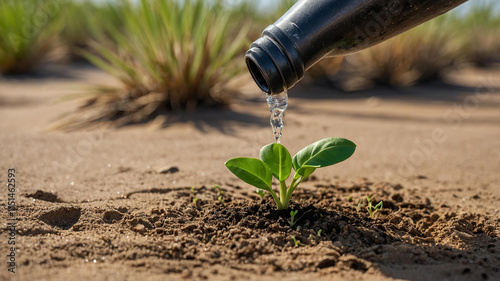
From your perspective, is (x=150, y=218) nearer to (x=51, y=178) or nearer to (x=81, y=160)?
(x=51, y=178)

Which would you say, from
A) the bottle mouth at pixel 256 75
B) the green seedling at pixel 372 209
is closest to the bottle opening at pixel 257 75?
the bottle mouth at pixel 256 75

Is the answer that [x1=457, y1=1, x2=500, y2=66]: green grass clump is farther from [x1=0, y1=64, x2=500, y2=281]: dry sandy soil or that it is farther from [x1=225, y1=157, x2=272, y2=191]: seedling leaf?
[x1=225, y1=157, x2=272, y2=191]: seedling leaf

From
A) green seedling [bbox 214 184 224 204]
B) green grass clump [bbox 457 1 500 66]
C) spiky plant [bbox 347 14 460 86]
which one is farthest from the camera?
green grass clump [bbox 457 1 500 66]

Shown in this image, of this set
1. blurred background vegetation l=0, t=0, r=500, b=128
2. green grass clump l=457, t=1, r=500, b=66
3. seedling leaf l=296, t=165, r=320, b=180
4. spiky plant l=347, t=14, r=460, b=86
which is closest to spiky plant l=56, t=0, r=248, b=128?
blurred background vegetation l=0, t=0, r=500, b=128

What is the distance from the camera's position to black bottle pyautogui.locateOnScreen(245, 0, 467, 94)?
1.39 metres

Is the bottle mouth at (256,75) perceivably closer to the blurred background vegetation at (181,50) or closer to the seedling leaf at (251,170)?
the seedling leaf at (251,170)

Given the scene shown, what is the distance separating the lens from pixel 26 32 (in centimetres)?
586

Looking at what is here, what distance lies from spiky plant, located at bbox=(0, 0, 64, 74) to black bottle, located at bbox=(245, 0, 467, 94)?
201 inches

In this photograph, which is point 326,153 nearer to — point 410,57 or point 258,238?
point 258,238

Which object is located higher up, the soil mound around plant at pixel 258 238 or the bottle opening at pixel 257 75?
the bottle opening at pixel 257 75

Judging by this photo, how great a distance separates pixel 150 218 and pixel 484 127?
2.86 m

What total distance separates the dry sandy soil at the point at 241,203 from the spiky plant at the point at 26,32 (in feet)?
7.66

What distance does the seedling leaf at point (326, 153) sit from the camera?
1577 mm

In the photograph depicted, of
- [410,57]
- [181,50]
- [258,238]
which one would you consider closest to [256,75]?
[258,238]
